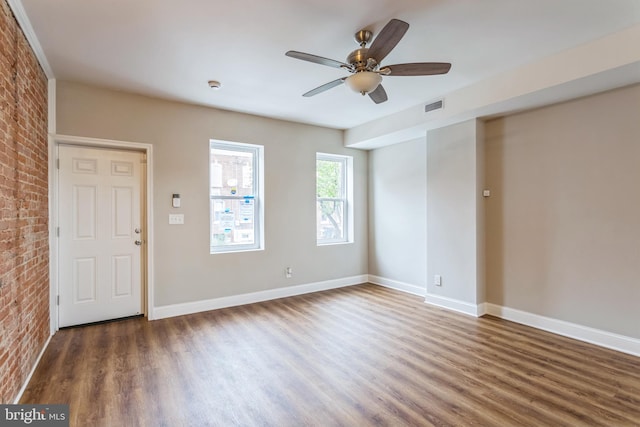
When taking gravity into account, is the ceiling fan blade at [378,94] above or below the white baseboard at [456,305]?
above

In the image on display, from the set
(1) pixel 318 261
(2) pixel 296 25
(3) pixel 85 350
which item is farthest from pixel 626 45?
(3) pixel 85 350

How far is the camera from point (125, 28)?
8.02ft

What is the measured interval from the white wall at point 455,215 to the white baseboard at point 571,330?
0.30 m

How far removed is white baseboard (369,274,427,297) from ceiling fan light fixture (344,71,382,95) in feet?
10.9

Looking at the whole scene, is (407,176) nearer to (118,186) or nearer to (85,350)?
(118,186)

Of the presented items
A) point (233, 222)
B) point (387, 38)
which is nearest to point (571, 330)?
point (387, 38)

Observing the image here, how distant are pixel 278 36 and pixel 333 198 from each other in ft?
10.8

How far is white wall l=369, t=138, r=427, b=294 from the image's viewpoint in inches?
193

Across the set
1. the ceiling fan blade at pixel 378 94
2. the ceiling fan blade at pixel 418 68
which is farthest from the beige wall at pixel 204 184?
the ceiling fan blade at pixel 418 68

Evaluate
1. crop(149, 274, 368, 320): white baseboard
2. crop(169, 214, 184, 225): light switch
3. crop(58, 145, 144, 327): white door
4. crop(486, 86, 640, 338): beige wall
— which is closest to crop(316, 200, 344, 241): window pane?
crop(149, 274, 368, 320): white baseboard

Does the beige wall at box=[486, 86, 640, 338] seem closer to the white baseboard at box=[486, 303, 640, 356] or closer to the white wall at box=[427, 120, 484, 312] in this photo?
the white baseboard at box=[486, 303, 640, 356]

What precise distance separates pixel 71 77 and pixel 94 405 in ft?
10.4

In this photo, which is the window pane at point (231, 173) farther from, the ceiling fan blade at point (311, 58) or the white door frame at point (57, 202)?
the ceiling fan blade at point (311, 58)

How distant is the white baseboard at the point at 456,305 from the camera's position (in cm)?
391
